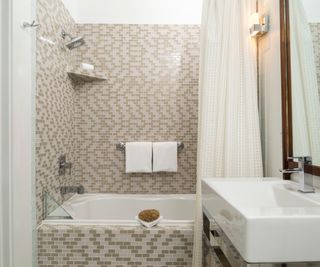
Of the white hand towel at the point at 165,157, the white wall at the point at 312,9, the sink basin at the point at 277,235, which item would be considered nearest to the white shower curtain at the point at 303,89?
the white wall at the point at 312,9

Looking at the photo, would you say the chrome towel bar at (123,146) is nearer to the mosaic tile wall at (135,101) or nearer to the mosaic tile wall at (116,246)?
the mosaic tile wall at (135,101)

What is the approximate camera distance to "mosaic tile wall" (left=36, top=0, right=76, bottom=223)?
1.76 meters

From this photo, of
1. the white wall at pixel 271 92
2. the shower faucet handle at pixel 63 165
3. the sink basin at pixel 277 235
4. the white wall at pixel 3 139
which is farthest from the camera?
the shower faucet handle at pixel 63 165

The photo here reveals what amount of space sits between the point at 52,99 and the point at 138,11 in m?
1.22

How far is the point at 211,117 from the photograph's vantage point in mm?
1668

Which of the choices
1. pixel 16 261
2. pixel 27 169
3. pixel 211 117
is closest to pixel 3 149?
pixel 27 169

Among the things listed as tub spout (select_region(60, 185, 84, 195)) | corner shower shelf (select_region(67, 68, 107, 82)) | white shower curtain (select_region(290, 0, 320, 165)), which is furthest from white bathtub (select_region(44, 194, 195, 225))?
white shower curtain (select_region(290, 0, 320, 165))

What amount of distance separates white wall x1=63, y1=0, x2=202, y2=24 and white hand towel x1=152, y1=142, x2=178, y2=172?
1.18 m

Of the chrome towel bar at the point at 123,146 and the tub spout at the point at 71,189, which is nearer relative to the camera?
the tub spout at the point at 71,189

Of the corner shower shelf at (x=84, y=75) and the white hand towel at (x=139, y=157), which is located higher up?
the corner shower shelf at (x=84, y=75)

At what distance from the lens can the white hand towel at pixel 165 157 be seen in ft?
8.06

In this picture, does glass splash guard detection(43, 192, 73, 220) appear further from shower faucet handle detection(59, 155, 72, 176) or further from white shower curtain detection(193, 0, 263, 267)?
white shower curtain detection(193, 0, 263, 267)

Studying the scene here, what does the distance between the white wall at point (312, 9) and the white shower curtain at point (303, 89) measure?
3cm

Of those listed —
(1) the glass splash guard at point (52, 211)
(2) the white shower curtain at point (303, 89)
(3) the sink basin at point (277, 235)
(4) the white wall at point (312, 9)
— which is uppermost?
(4) the white wall at point (312, 9)
